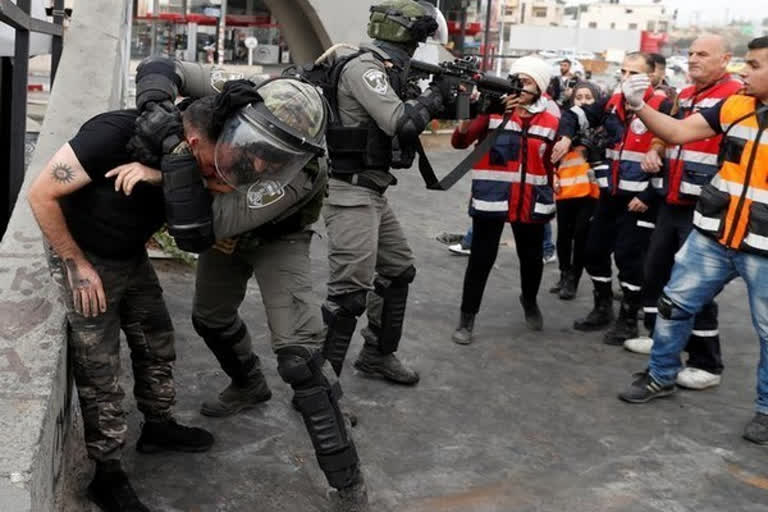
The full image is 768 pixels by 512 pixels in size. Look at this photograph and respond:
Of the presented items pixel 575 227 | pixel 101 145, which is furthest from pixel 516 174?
pixel 101 145

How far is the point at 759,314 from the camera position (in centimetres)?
450

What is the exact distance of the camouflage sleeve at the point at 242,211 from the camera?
307cm

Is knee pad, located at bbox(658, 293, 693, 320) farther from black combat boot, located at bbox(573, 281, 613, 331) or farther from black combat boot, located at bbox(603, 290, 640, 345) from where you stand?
black combat boot, located at bbox(573, 281, 613, 331)

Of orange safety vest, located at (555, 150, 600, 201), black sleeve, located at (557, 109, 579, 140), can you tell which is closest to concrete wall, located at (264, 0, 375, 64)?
orange safety vest, located at (555, 150, 600, 201)

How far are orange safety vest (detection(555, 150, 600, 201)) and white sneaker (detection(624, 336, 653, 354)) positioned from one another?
57.1 inches

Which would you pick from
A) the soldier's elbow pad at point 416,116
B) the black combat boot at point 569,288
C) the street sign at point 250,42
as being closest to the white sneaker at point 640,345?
the black combat boot at point 569,288

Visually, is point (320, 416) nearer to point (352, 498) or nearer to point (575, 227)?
point (352, 498)

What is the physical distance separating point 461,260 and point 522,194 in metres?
2.31

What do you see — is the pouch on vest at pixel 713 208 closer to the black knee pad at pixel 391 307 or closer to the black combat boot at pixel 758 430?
the black combat boot at pixel 758 430

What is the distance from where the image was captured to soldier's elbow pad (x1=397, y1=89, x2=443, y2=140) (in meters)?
4.29

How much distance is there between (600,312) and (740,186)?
205 cm

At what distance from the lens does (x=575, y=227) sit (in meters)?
7.11

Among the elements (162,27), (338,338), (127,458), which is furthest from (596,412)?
(162,27)

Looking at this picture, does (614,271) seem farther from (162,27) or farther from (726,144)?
(162,27)
